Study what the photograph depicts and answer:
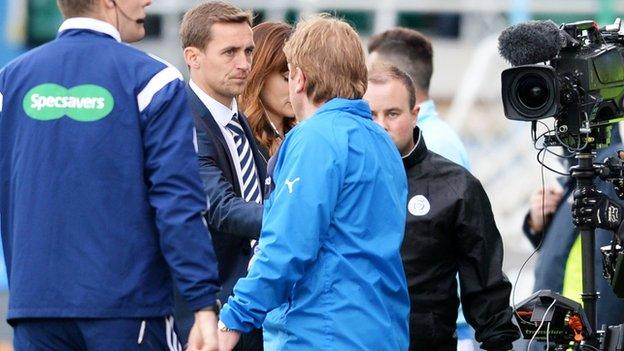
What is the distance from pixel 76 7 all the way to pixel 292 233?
95 centimetres

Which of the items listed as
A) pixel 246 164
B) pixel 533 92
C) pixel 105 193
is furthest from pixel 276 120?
pixel 105 193

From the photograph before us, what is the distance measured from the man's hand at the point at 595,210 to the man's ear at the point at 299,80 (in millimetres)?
1444

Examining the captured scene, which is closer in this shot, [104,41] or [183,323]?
[104,41]

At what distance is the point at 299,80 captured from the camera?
466 centimetres

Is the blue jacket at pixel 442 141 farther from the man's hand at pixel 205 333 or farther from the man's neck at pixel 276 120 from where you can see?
the man's hand at pixel 205 333

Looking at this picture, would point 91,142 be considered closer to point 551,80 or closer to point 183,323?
point 183,323

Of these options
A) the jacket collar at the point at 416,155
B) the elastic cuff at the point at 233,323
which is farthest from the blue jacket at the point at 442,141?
the elastic cuff at the point at 233,323

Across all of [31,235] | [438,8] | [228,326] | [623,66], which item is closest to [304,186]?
[228,326]

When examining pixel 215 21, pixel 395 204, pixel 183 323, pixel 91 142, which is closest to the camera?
pixel 91 142

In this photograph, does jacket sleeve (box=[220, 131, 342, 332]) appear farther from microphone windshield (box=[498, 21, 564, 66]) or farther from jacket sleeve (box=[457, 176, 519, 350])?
microphone windshield (box=[498, 21, 564, 66])

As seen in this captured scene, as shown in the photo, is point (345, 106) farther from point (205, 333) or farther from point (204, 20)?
point (204, 20)

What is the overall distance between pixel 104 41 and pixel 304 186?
0.75m

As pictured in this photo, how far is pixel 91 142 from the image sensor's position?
4.24m

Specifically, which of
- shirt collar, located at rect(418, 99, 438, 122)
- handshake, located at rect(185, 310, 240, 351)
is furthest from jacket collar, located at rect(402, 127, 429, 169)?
handshake, located at rect(185, 310, 240, 351)
